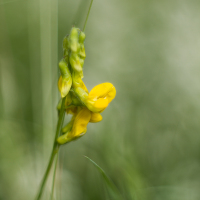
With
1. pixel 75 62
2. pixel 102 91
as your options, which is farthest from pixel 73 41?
pixel 102 91

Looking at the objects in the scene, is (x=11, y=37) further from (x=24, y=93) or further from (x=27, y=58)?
(x=24, y=93)

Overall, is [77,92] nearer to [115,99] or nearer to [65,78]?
[65,78]

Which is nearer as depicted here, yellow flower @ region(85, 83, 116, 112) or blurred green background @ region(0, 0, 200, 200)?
yellow flower @ region(85, 83, 116, 112)

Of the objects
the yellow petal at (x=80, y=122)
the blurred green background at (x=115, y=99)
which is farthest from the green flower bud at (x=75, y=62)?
the blurred green background at (x=115, y=99)

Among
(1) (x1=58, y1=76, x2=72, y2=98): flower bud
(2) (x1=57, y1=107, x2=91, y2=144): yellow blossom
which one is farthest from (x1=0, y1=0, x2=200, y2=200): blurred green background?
(1) (x1=58, y1=76, x2=72, y2=98): flower bud

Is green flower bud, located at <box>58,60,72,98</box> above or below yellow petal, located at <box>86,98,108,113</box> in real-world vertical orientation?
above

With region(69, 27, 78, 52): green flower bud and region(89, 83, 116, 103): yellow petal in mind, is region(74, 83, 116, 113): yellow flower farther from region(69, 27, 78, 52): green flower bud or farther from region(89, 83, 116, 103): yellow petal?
region(69, 27, 78, 52): green flower bud

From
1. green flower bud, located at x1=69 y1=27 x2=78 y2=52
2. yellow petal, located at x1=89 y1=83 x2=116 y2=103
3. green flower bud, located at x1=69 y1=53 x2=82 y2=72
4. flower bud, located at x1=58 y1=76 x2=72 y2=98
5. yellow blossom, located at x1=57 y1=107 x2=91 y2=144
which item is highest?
green flower bud, located at x1=69 y1=27 x2=78 y2=52
